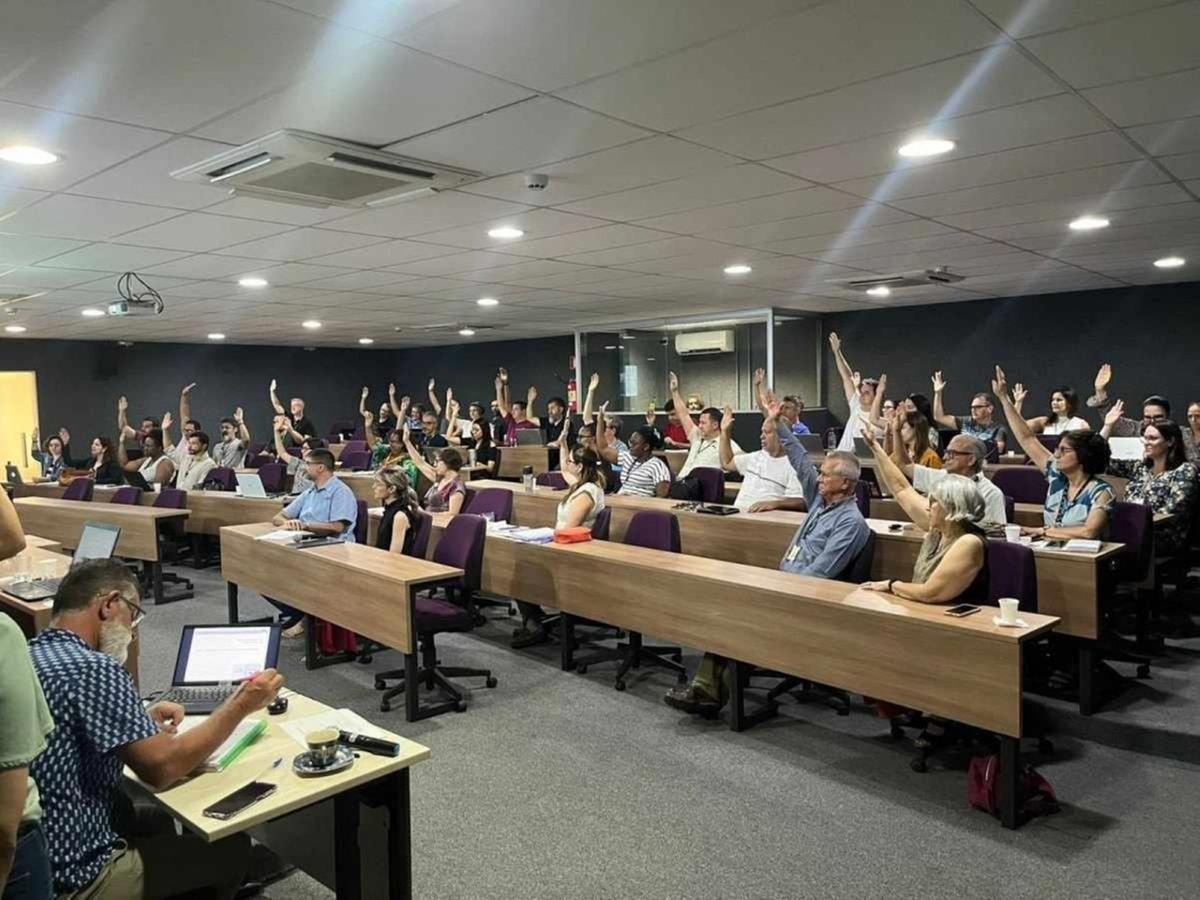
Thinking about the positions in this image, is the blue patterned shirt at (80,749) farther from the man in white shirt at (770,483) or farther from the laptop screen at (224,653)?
the man in white shirt at (770,483)

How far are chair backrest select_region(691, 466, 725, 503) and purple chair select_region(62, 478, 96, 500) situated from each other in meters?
6.73

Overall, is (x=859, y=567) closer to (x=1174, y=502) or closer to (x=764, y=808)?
(x=764, y=808)

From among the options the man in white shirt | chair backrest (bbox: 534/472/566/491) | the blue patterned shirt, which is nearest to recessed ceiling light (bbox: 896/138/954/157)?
the man in white shirt

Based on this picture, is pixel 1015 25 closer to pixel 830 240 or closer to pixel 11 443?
pixel 830 240

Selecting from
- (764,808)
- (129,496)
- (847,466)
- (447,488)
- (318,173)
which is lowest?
(764,808)

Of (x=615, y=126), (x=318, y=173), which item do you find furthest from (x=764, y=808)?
(x=318, y=173)

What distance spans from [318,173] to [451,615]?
234 cm

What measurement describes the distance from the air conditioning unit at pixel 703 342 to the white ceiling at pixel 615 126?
5329 millimetres

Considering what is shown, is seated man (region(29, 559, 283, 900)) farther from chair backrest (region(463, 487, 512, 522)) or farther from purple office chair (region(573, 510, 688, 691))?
chair backrest (region(463, 487, 512, 522))

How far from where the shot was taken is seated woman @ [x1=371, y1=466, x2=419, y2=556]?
5336mm

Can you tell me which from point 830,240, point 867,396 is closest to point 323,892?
point 830,240

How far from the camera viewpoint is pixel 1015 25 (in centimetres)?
258

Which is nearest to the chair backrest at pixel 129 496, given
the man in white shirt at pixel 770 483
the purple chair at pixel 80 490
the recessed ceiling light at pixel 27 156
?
the purple chair at pixel 80 490

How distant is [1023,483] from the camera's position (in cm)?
672
